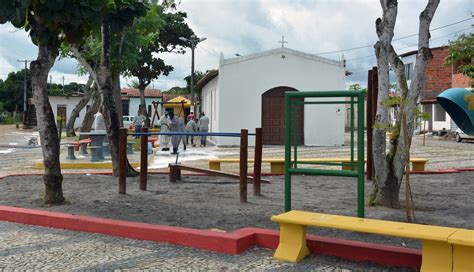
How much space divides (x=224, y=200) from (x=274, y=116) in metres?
15.9

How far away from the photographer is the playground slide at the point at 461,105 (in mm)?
8469

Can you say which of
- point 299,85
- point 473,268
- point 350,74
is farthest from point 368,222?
point 350,74

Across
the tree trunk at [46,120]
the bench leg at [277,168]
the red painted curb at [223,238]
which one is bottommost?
the red painted curb at [223,238]

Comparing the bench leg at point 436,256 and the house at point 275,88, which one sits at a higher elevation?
the house at point 275,88

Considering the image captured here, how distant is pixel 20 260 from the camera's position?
16.2 ft

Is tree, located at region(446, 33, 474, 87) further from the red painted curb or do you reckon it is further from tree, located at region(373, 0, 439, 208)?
the red painted curb

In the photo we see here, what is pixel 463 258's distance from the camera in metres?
4.09

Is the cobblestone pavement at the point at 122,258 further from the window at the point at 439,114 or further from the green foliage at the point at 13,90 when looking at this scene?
the green foliage at the point at 13,90

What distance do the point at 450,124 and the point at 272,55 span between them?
18.2m

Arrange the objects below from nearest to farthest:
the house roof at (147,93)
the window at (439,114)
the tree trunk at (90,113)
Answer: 1. the tree trunk at (90,113)
2. the window at (439,114)
3. the house roof at (147,93)

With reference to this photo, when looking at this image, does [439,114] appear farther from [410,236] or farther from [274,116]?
[410,236]

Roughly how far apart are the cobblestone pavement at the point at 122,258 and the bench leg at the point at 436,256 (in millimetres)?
495

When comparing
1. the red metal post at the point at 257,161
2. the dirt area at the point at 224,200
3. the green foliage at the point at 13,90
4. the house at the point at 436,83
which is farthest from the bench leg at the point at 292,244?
the green foliage at the point at 13,90

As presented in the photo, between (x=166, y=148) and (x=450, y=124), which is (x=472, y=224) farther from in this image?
(x=450, y=124)
